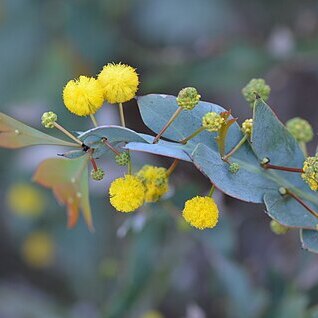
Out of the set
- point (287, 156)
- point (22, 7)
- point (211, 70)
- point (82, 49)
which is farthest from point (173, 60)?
point (287, 156)

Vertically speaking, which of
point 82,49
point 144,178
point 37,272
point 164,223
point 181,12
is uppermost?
point 181,12

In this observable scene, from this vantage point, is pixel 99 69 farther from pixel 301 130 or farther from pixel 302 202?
pixel 302 202

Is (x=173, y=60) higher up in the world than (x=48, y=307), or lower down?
higher up

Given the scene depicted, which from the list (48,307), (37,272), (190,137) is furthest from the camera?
(37,272)

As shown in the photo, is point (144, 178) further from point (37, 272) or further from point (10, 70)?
point (37, 272)

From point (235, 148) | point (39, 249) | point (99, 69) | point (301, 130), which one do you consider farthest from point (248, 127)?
point (39, 249)

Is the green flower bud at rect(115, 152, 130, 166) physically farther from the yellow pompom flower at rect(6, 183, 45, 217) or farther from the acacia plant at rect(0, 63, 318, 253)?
the yellow pompom flower at rect(6, 183, 45, 217)

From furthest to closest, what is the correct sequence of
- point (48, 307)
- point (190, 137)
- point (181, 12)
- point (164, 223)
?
1. point (181, 12)
2. point (48, 307)
3. point (164, 223)
4. point (190, 137)
